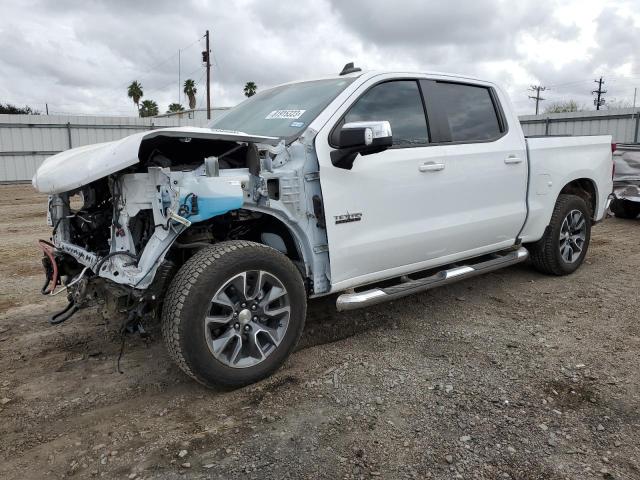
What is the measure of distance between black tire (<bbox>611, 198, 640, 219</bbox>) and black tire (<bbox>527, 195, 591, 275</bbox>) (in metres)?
4.68

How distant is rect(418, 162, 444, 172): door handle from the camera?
397 centimetres

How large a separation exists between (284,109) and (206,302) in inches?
67.8

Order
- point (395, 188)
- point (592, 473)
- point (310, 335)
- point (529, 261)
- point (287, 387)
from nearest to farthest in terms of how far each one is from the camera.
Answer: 1. point (592, 473)
2. point (287, 387)
3. point (395, 188)
4. point (310, 335)
5. point (529, 261)

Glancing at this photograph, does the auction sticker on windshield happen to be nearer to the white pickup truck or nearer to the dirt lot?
the white pickup truck

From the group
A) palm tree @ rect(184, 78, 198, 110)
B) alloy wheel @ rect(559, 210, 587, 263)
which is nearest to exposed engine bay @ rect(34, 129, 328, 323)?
alloy wheel @ rect(559, 210, 587, 263)

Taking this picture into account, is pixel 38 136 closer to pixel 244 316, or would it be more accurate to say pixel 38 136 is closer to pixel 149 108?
pixel 244 316

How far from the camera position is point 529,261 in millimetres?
6113

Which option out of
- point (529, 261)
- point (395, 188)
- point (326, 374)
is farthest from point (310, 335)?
point (529, 261)

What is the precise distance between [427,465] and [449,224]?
7.10ft

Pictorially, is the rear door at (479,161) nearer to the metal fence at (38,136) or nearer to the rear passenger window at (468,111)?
the rear passenger window at (468,111)

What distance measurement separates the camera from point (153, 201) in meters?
3.06

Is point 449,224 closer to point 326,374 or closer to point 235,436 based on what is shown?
point 326,374

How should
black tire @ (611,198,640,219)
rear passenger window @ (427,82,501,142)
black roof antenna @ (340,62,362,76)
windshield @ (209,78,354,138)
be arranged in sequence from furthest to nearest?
black tire @ (611,198,640,219) < rear passenger window @ (427,82,501,142) < black roof antenna @ (340,62,362,76) < windshield @ (209,78,354,138)

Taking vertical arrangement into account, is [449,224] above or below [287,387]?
above
